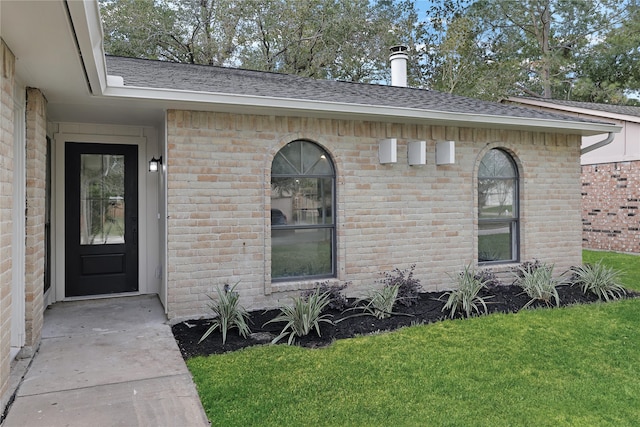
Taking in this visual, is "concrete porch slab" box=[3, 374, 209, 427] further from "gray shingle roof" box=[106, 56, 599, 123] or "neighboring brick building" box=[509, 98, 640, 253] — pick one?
"neighboring brick building" box=[509, 98, 640, 253]

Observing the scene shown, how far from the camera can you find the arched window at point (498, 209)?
292 inches

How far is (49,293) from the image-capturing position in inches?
238

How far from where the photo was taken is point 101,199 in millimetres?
6656

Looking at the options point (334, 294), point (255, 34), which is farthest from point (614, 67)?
point (334, 294)

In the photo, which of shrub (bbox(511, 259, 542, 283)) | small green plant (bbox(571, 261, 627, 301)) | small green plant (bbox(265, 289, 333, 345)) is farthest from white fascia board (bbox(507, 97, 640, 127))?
small green plant (bbox(265, 289, 333, 345))

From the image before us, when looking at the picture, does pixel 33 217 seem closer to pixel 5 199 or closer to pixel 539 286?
pixel 5 199

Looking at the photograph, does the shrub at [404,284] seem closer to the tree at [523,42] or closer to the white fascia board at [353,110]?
the white fascia board at [353,110]

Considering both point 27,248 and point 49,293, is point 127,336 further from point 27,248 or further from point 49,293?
point 49,293

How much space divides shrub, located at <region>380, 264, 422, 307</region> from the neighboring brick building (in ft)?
27.1

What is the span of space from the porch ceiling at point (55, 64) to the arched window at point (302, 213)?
177cm

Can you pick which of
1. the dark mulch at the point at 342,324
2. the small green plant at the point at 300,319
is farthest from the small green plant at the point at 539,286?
the small green plant at the point at 300,319

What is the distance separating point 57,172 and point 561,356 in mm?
6572

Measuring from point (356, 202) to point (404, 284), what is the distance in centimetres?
130

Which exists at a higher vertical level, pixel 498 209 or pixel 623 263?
pixel 498 209
